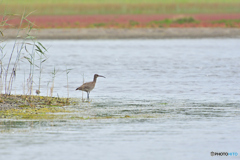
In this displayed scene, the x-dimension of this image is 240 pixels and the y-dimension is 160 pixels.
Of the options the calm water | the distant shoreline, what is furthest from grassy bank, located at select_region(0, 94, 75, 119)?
the distant shoreline

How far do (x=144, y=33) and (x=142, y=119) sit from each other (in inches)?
1416

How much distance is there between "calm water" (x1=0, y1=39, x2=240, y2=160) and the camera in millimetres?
8836

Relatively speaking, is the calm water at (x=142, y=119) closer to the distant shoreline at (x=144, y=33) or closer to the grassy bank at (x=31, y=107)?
the grassy bank at (x=31, y=107)

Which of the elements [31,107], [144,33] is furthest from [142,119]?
[144,33]

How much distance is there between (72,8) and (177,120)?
6670 cm

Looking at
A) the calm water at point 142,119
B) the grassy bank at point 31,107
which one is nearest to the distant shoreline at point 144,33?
the calm water at point 142,119

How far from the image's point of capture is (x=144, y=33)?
4719 cm

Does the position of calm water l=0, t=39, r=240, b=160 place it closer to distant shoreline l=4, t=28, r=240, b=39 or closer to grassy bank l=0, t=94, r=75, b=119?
grassy bank l=0, t=94, r=75, b=119

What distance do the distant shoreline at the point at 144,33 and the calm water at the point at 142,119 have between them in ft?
66.6

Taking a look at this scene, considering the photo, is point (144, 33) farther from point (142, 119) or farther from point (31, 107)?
point (142, 119)

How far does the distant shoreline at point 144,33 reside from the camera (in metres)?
45.8

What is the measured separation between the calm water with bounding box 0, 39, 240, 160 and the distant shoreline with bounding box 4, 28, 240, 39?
2031 cm

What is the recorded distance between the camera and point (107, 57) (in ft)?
101

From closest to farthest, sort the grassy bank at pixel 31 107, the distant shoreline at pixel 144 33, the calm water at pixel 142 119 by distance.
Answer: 1. the calm water at pixel 142 119
2. the grassy bank at pixel 31 107
3. the distant shoreline at pixel 144 33
